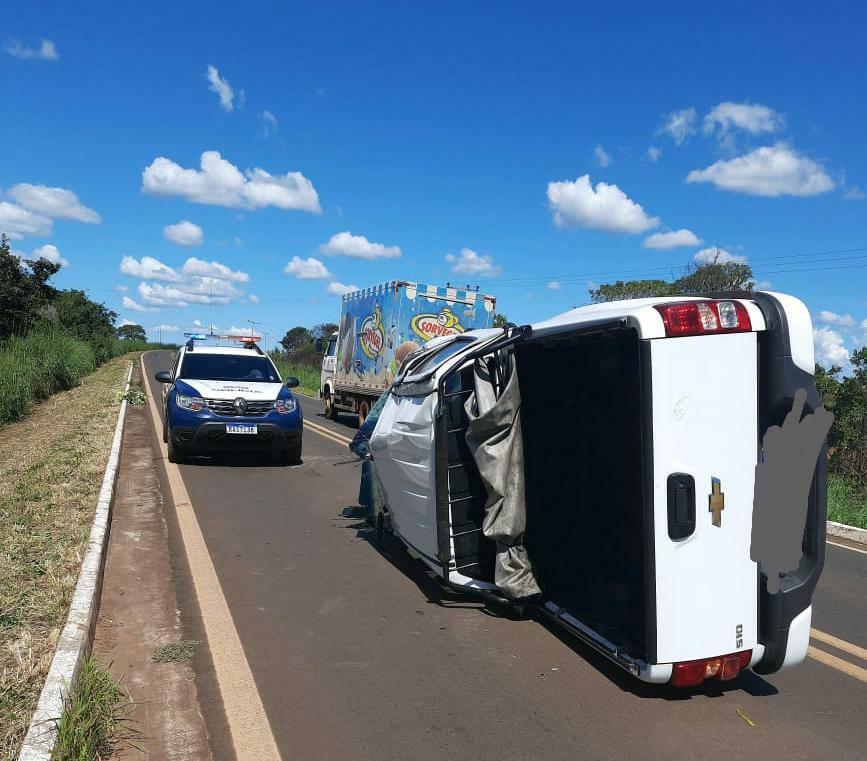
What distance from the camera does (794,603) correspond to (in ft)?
12.7

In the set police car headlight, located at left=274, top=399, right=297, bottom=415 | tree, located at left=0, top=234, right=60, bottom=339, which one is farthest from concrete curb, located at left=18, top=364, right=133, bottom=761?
tree, located at left=0, top=234, right=60, bottom=339

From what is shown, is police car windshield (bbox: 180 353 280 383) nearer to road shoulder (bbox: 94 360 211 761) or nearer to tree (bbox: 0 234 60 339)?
road shoulder (bbox: 94 360 211 761)

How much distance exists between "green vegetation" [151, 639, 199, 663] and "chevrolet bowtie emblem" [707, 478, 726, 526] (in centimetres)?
307

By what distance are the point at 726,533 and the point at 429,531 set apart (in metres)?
2.27

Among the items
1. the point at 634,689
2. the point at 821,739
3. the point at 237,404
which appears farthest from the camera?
the point at 237,404

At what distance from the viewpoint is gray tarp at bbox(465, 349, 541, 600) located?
16.1 feet

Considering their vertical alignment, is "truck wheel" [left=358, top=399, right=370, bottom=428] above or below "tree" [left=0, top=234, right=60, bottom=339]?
below

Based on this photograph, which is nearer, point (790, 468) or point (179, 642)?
point (790, 468)

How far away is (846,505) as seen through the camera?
37.7ft

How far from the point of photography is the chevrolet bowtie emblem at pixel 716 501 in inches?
146

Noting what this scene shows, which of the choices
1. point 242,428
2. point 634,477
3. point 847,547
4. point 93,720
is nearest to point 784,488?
point 634,477

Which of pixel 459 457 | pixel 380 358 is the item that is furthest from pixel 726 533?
pixel 380 358

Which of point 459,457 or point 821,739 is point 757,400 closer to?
point 821,739

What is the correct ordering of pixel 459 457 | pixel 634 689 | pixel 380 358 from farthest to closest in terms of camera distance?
pixel 380 358 → pixel 459 457 → pixel 634 689
